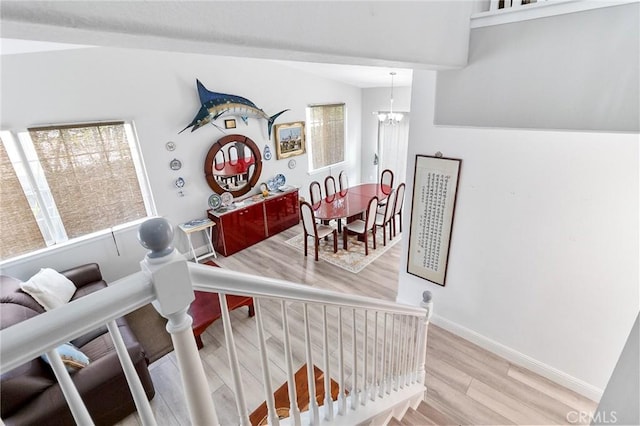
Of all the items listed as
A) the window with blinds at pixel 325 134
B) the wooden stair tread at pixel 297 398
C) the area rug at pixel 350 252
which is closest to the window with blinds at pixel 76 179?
the area rug at pixel 350 252

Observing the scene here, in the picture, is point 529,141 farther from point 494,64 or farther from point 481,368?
point 481,368

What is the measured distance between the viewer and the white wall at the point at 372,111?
6.68m

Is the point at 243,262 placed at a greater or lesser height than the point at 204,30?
lesser

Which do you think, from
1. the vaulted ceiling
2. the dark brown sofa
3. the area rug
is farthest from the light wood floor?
the vaulted ceiling

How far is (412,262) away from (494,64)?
2.00 m

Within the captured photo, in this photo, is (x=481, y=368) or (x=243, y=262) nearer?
(x=481, y=368)

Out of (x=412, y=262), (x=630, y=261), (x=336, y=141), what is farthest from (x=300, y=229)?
(x=630, y=261)

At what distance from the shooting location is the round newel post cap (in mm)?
515

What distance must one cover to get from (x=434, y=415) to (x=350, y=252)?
9.40ft

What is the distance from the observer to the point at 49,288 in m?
3.09

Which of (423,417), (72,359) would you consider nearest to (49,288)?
(72,359)

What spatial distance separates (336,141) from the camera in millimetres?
7125

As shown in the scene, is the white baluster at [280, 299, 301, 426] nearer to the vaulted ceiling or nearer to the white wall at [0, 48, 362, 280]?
the vaulted ceiling

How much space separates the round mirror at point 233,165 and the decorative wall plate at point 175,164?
1.37 ft
